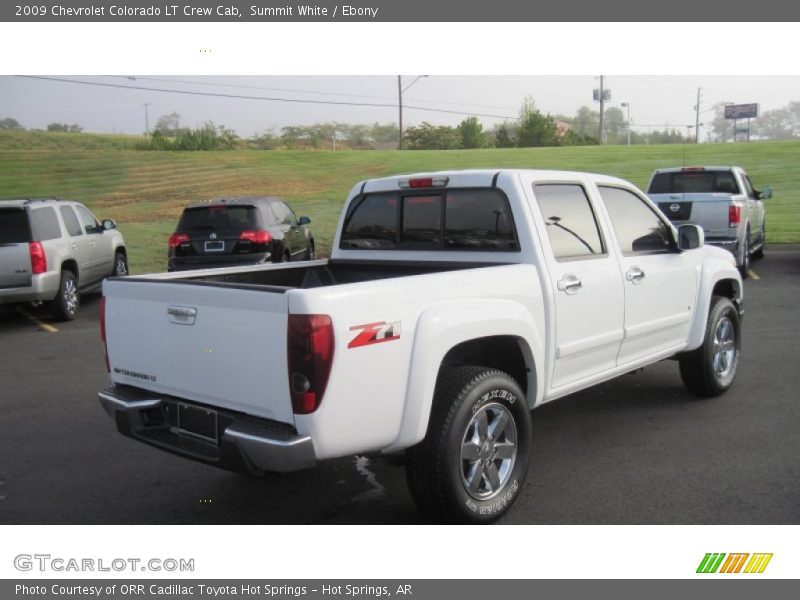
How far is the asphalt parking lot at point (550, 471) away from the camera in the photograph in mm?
4148

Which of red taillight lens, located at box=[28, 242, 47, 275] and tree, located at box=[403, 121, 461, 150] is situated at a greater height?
tree, located at box=[403, 121, 461, 150]

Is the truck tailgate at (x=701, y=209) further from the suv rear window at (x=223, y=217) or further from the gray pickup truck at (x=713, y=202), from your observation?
the suv rear window at (x=223, y=217)

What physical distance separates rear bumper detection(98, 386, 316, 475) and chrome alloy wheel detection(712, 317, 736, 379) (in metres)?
4.21

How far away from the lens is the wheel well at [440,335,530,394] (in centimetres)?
421

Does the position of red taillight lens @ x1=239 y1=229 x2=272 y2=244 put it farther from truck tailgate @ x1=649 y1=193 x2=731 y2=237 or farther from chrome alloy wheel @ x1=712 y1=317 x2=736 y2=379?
chrome alloy wheel @ x1=712 y1=317 x2=736 y2=379

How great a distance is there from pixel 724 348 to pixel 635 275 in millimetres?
Result: 1766

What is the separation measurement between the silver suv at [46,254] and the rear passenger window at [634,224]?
27.5 feet

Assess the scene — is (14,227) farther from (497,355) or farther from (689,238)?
(689,238)

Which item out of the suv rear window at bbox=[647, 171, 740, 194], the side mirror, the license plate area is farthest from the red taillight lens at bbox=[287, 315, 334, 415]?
the suv rear window at bbox=[647, 171, 740, 194]

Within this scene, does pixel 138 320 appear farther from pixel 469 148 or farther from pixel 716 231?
pixel 469 148

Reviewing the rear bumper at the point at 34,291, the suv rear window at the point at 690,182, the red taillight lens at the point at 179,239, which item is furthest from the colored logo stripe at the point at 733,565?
the suv rear window at the point at 690,182

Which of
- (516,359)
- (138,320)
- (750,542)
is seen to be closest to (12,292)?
(138,320)

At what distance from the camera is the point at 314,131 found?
36.7 m

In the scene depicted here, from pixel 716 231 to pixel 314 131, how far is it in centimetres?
2660
